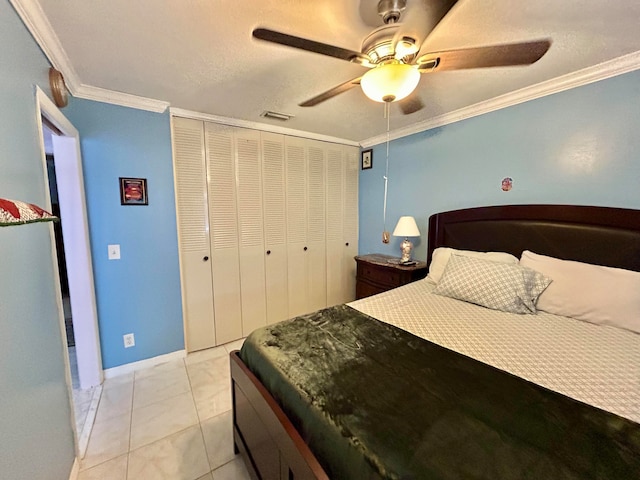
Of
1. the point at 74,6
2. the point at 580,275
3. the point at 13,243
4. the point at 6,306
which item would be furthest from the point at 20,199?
the point at 580,275

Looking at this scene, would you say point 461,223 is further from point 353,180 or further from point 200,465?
point 200,465

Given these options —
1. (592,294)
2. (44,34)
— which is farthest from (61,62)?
(592,294)

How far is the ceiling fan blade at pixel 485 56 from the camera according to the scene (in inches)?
46.2

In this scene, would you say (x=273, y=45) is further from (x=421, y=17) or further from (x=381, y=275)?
(x=381, y=275)

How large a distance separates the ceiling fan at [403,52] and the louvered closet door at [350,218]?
224 centimetres

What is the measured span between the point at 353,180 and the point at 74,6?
9.59 ft

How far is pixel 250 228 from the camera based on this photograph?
2.93 m

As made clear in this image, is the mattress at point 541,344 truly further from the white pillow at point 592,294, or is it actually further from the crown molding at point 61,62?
the crown molding at point 61,62

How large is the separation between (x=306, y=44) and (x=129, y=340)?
263cm

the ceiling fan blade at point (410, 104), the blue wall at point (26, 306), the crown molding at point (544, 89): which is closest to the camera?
the blue wall at point (26, 306)

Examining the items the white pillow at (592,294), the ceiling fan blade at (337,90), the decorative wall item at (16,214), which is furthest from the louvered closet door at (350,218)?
the decorative wall item at (16,214)

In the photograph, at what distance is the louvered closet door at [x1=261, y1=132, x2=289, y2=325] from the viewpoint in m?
2.98

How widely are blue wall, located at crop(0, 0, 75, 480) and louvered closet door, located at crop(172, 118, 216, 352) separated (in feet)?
3.57

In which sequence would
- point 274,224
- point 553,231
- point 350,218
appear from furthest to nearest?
point 350,218 < point 274,224 < point 553,231
